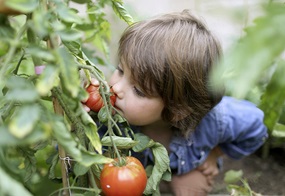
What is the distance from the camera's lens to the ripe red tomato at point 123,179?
97cm

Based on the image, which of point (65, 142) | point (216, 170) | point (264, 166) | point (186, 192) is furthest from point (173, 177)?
Answer: point (65, 142)

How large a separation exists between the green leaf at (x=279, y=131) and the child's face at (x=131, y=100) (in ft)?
Answer: 1.82

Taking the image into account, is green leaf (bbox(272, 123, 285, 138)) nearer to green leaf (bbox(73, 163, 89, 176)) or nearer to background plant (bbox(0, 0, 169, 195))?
background plant (bbox(0, 0, 169, 195))

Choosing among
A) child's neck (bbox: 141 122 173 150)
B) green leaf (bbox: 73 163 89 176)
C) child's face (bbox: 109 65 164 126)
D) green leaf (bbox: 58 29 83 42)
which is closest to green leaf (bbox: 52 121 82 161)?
green leaf (bbox: 58 29 83 42)

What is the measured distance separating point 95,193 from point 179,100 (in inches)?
16.0

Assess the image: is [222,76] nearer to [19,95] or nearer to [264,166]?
[19,95]

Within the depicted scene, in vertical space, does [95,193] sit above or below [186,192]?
above

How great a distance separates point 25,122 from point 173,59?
668 millimetres

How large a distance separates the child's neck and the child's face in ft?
0.60

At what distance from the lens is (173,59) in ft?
3.93

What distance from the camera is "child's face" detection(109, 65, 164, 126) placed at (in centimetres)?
121

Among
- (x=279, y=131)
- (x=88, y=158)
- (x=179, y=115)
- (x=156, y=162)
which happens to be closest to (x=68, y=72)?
(x=88, y=158)

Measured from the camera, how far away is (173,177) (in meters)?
1.53

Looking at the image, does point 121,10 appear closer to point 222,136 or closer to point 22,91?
point 22,91
